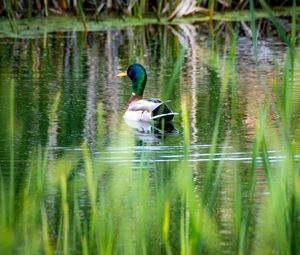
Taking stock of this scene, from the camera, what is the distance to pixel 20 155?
19.6 ft

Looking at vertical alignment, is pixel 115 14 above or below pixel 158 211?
above

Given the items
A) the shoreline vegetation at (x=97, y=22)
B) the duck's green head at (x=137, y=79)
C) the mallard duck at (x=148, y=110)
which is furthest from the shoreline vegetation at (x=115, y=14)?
the mallard duck at (x=148, y=110)

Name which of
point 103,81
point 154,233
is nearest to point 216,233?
point 154,233

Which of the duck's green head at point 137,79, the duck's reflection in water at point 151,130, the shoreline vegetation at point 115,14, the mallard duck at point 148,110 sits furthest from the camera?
the shoreline vegetation at point 115,14

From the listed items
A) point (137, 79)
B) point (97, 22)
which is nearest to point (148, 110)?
point (137, 79)

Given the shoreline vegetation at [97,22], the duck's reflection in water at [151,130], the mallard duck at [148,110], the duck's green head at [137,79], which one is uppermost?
the shoreline vegetation at [97,22]

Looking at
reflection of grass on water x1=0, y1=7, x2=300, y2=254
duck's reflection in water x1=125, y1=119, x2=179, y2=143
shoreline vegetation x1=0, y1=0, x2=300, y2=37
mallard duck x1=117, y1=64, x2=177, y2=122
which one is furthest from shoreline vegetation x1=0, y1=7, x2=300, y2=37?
reflection of grass on water x1=0, y1=7, x2=300, y2=254

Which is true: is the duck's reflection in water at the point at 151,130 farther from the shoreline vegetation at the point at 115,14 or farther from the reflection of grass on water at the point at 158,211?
the shoreline vegetation at the point at 115,14

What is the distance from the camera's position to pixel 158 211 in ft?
11.0

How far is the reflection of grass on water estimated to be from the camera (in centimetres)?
323

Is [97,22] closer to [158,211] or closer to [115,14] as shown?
[115,14]

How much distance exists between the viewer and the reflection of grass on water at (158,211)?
3.23 metres

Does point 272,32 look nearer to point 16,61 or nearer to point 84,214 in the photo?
point 16,61

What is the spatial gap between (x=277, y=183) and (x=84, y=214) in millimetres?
1367
